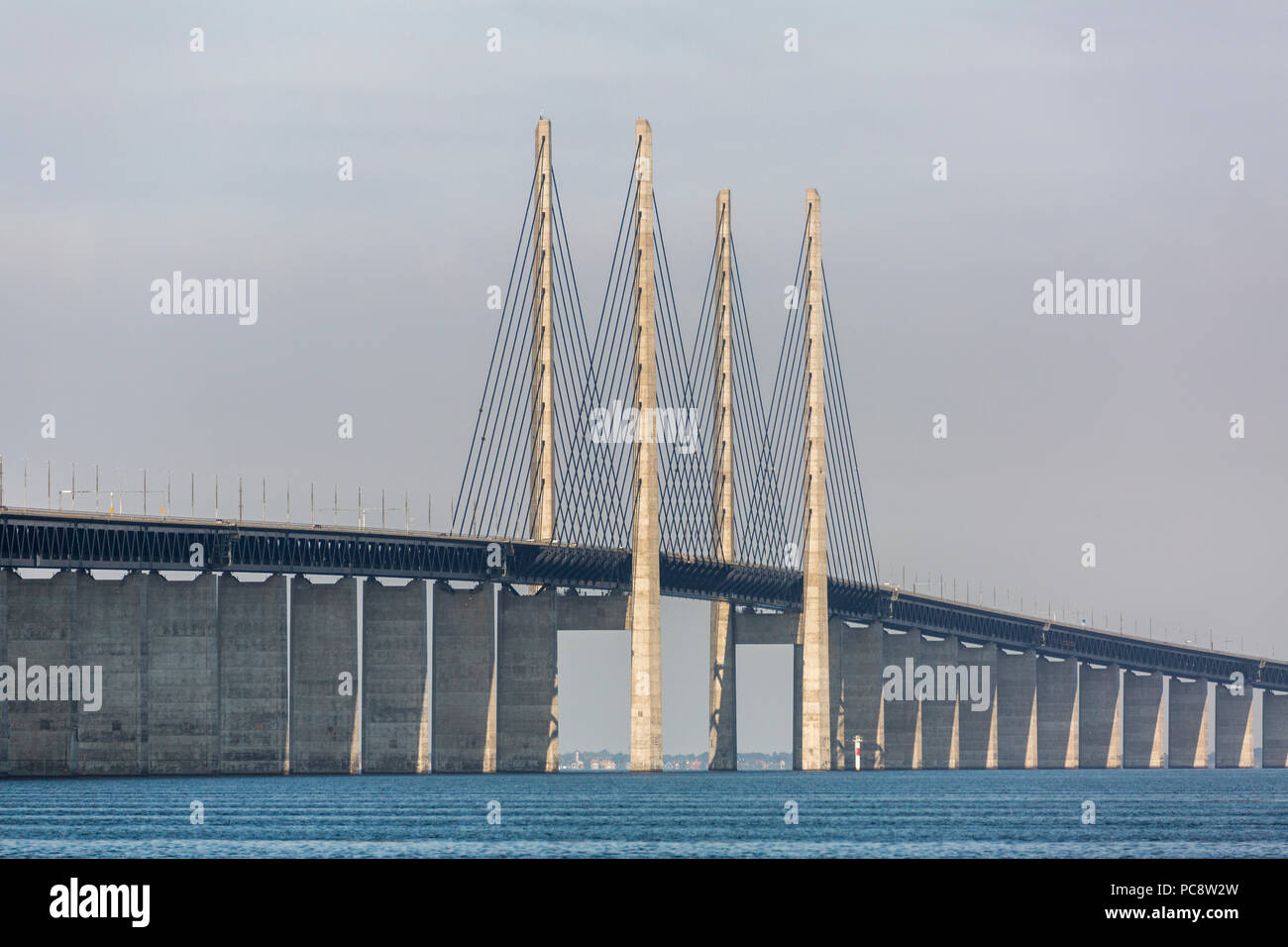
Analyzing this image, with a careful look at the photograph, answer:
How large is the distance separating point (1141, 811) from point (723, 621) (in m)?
59.7

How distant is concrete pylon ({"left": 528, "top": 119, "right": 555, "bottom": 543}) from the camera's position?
440 feet

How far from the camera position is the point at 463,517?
132 metres

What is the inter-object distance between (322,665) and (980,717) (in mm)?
85134

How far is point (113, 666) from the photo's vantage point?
4783 inches

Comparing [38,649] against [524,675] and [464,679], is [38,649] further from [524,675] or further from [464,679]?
[524,675]

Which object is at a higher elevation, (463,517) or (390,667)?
(463,517)

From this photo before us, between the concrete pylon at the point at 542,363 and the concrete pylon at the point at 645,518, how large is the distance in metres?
6.86

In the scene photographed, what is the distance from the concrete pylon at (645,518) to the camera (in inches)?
5032

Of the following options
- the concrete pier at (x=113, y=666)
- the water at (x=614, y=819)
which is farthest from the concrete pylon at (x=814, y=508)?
the concrete pier at (x=113, y=666)

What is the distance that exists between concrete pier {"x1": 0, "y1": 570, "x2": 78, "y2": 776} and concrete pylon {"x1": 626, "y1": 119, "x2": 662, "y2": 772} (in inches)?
1328

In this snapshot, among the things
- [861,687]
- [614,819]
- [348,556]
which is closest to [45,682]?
[348,556]

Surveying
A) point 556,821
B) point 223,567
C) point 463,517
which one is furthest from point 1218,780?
point 556,821
